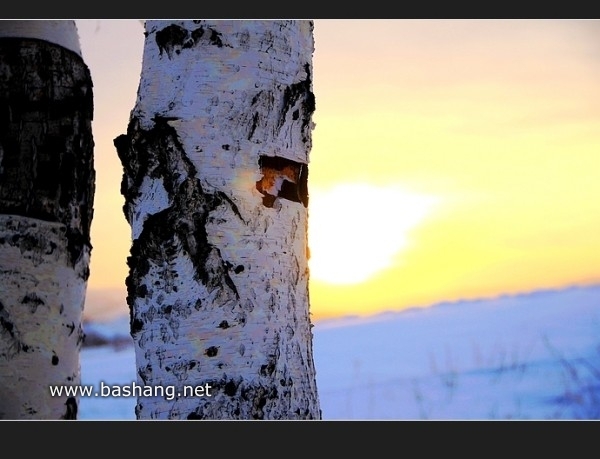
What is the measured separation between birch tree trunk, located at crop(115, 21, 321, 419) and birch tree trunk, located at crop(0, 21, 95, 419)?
1.02 metres

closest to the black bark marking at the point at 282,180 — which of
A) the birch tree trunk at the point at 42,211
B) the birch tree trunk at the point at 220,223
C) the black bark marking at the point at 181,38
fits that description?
the birch tree trunk at the point at 220,223

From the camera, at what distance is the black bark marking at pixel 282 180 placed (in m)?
2.42

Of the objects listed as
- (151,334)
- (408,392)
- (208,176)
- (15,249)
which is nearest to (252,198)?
(208,176)

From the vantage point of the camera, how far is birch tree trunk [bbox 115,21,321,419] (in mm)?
2328

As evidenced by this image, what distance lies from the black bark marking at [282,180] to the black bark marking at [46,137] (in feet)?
4.10

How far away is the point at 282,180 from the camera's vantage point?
2.46 meters

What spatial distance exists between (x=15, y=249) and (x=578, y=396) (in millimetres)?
2124

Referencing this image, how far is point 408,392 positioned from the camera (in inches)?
157

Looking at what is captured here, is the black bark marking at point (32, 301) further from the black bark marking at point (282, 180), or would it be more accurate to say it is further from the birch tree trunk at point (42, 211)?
the black bark marking at point (282, 180)

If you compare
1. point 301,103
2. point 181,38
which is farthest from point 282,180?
point 181,38

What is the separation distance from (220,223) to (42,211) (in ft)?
4.07

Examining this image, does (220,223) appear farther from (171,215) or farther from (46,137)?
(46,137)

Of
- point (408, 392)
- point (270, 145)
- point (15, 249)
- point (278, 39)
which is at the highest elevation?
point (278, 39)

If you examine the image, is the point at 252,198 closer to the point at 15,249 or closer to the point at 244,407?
the point at 244,407
